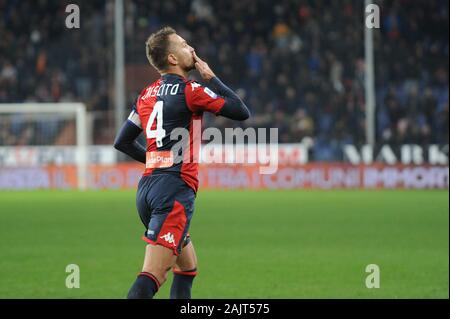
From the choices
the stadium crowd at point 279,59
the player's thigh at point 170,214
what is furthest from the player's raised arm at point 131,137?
the stadium crowd at point 279,59

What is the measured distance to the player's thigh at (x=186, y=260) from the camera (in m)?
6.29

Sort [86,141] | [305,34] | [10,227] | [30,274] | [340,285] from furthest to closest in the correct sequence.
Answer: [305,34] → [86,141] → [10,227] → [30,274] → [340,285]

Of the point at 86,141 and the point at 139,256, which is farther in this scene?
the point at 86,141

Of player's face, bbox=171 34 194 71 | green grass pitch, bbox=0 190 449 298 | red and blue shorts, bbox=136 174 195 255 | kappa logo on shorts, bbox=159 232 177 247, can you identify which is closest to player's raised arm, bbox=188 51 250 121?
player's face, bbox=171 34 194 71

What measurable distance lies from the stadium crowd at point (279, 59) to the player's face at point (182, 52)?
63.6 feet

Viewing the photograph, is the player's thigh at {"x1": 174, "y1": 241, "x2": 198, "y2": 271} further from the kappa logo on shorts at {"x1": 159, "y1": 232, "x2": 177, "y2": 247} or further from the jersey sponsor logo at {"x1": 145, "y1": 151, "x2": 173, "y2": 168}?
the jersey sponsor logo at {"x1": 145, "y1": 151, "x2": 173, "y2": 168}

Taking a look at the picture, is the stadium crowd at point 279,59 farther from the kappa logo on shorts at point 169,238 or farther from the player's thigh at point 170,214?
the kappa logo on shorts at point 169,238

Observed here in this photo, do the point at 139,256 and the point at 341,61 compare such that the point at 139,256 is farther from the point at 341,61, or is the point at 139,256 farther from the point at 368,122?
the point at 341,61

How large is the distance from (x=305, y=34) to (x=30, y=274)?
66.1 ft

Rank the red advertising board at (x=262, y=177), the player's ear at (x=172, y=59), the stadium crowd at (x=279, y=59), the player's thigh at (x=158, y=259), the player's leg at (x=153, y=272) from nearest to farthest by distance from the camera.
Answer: the player's leg at (x=153, y=272) → the player's thigh at (x=158, y=259) → the player's ear at (x=172, y=59) → the red advertising board at (x=262, y=177) → the stadium crowd at (x=279, y=59)

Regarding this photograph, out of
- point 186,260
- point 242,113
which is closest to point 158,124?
point 242,113

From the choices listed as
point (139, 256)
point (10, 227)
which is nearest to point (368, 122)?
point (10, 227)

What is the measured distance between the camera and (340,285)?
9.29m

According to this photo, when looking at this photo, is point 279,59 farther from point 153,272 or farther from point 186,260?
point 153,272
